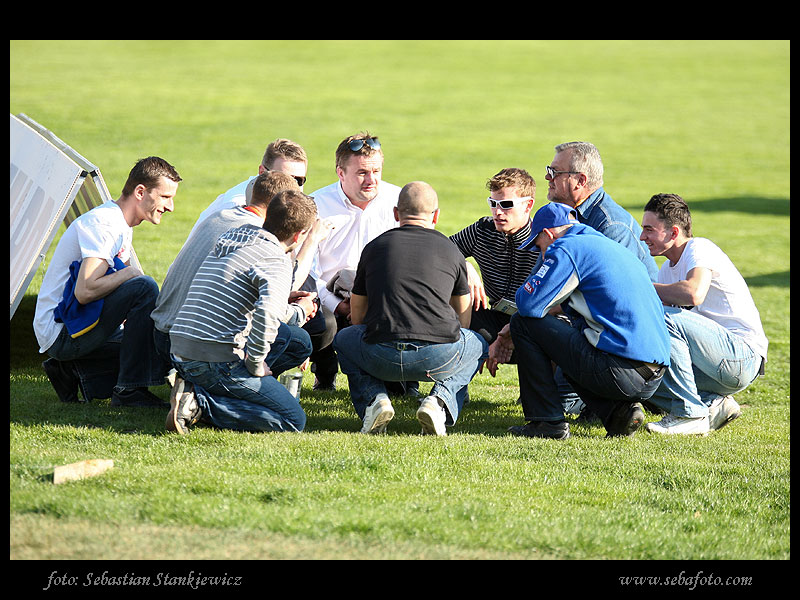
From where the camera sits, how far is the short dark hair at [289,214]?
6.00 m

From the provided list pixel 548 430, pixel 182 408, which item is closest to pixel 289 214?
pixel 182 408

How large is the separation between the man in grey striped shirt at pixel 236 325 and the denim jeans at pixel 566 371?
1600mm

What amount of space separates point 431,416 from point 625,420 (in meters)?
1.30

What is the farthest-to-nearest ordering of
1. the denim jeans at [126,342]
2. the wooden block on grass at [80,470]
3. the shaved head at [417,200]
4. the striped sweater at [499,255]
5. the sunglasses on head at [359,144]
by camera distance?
1. the sunglasses on head at [359,144]
2. the striped sweater at [499,255]
3. the denim jeans at [126,342]
4. the shaved head at [417,200]
5. the wooden block on grass at [80,470]

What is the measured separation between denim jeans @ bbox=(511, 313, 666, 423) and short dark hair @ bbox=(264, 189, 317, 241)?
1.57m

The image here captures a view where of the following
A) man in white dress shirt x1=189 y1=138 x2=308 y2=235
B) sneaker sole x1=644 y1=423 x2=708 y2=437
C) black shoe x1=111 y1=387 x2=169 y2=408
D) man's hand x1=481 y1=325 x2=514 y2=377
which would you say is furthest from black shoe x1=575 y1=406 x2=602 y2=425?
black shoe x1=111 y1=387 x2=169 y2=408

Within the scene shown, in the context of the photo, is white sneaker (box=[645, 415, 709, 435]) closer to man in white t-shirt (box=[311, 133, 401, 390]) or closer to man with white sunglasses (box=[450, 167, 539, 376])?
man with white sunglasses (box=[450, 167, 539, 376])

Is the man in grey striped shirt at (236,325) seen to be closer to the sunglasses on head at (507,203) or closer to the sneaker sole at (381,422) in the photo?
the sneaker sole at (381,422)

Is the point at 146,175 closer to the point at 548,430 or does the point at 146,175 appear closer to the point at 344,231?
the point at 344,231

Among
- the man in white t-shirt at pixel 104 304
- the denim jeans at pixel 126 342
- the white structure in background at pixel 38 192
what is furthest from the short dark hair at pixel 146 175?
the denim jeans at pixel 126 342

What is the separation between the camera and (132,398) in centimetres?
679

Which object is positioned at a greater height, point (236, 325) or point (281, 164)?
point (281, 164)
